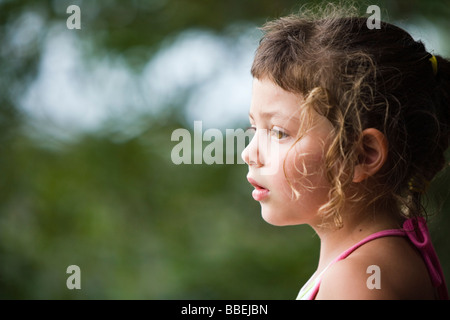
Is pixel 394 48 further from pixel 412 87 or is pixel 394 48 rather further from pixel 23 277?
pixel 23 277

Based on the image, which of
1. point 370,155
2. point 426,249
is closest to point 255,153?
point 370,155

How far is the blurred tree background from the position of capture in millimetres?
1788

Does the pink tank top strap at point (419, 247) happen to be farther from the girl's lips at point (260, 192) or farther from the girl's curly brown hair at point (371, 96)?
the girl's lips at point (260, 192)

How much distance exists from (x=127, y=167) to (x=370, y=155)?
1.29m

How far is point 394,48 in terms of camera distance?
710 millimetres

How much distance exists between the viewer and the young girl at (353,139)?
68cm

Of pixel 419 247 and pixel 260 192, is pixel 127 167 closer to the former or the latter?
pixel 260 192

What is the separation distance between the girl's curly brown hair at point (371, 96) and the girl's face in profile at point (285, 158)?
13mm

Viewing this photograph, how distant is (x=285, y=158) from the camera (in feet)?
2.29

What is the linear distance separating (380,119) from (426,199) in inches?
9.7

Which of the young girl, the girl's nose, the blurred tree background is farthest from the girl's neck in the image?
the blurred tree background

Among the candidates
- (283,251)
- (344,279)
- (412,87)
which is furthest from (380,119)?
(283,251)

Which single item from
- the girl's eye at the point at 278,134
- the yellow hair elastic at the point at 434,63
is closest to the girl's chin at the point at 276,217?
the girl's eye at the point at 278,134

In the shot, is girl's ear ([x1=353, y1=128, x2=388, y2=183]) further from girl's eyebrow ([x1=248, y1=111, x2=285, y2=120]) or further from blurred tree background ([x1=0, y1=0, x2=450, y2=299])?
blurred tree background ([x1=0, y1=0, x2=450, y2=299])
